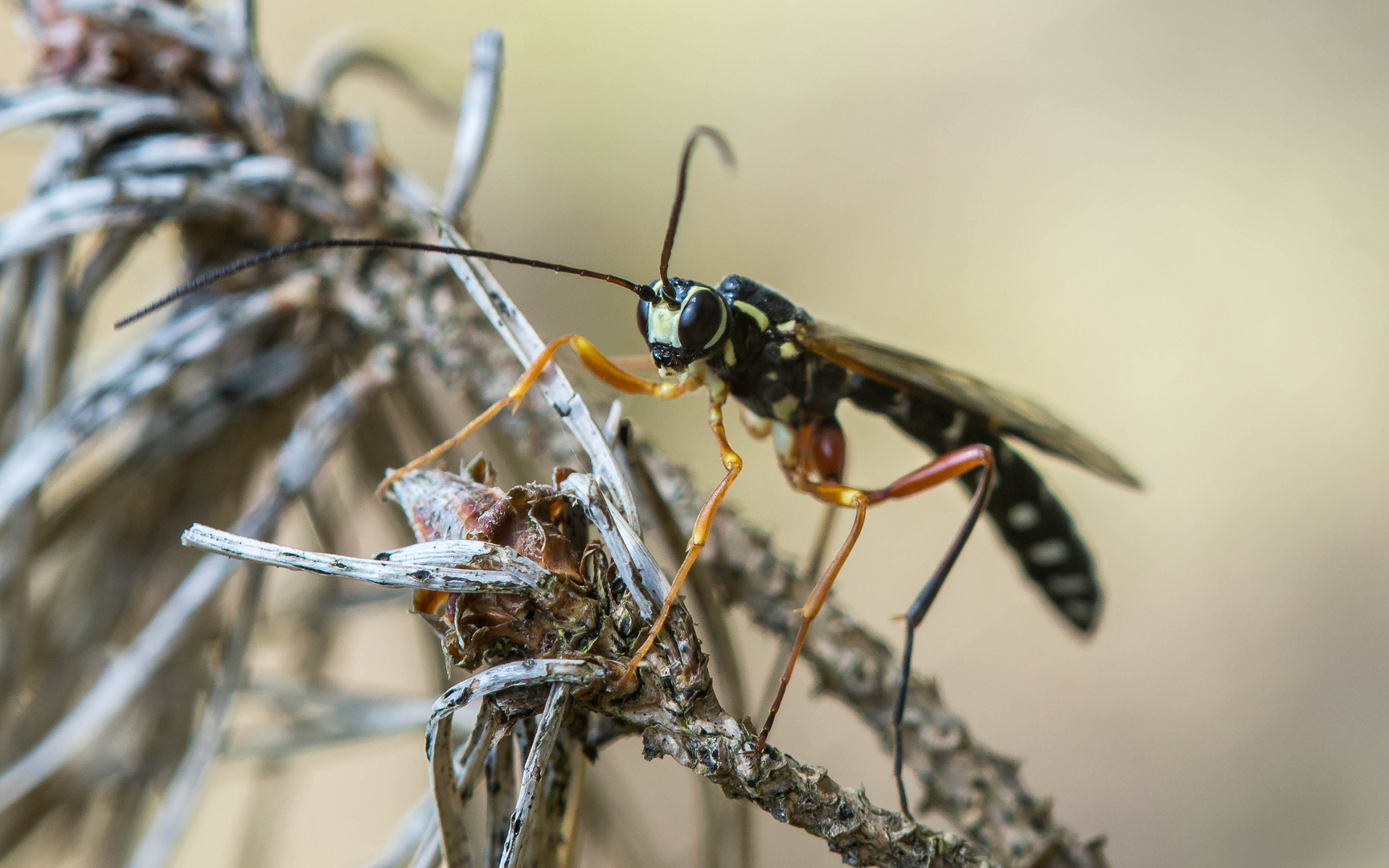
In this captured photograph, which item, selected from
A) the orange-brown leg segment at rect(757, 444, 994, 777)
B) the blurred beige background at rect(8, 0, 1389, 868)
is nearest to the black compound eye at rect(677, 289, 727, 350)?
the orange-brown leg segment at rect(757, 444, 994, 777)

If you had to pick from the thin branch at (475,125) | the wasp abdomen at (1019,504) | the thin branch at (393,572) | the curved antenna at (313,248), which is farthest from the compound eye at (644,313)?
the thin branch at (393,572)

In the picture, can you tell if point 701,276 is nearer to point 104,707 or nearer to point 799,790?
point 104,707

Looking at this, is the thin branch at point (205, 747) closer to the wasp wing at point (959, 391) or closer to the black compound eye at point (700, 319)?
the black compound eye at point (700, 319)

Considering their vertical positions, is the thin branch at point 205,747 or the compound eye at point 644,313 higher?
the compound eye at point 644,313

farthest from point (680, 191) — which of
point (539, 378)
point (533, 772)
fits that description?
point (533, 772)

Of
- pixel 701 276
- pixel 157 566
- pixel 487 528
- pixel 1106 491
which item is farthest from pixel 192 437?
pixel 1106 491

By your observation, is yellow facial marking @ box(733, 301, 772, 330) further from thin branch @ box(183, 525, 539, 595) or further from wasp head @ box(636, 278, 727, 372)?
thin branch @ box(183, 525, 539, 595)

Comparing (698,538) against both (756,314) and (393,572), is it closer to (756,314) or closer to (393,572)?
(393,572)
